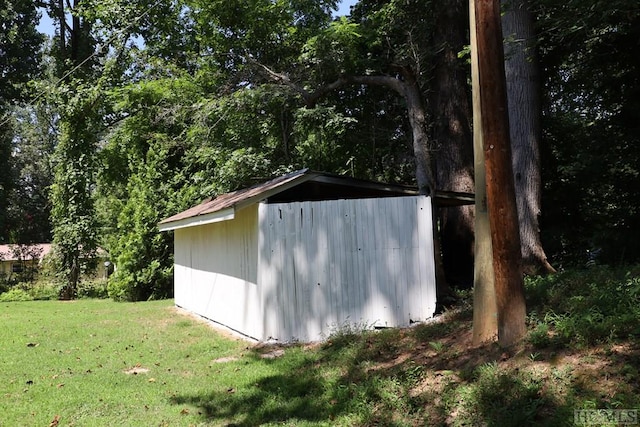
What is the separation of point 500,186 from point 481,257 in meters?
1.10

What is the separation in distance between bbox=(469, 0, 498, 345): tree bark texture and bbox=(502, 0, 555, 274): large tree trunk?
382cm

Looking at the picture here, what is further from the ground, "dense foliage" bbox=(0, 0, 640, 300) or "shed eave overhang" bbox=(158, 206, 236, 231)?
"dense foliage" bbox=(0, 0, 640, 300)

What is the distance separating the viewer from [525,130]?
373 inches

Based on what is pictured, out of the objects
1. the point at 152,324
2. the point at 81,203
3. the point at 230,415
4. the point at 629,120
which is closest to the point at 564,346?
the point at 230,415

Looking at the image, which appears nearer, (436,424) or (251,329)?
(436,424)

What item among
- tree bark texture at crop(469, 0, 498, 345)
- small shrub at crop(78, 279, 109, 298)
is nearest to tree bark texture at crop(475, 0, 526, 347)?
tree bark texture at crop(469, 0, 498, 345)

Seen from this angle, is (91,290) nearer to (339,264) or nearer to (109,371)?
(109,371)

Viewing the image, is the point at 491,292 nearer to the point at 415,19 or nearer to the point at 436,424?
the point at 436,424

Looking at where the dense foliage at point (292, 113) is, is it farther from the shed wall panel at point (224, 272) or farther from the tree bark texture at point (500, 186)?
the tree bark texture at point (500, 186)

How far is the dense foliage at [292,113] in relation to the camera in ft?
37.1

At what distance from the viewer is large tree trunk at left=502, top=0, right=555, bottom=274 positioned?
930 centimetres

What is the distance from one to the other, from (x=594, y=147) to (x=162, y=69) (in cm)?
1502

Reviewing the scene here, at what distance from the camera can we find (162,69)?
64.0 ft

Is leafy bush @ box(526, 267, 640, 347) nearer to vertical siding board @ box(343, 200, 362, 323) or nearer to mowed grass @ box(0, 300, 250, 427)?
vertical siding board @ box(343, 200, 362, 323)
